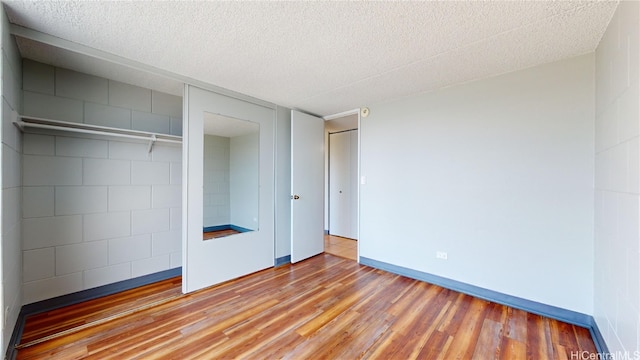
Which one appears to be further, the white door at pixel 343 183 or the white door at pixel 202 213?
the white door at pixel 343 183

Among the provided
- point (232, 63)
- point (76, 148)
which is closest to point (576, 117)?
point (232, 63)

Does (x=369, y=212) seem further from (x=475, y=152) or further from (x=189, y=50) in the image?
(x=189, y=50)

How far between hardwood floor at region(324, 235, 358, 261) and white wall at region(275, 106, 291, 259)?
2.91 ft

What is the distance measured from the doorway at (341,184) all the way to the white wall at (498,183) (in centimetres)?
162

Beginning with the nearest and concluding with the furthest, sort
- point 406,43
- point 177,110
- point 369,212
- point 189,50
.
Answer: point 406,43 < point 189,50 < point 177,110 < point 369,212

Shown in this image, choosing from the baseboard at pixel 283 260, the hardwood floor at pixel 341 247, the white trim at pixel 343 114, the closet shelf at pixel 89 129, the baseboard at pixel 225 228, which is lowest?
the hardwood floor at pixel 341 247

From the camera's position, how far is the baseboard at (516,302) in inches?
77.9

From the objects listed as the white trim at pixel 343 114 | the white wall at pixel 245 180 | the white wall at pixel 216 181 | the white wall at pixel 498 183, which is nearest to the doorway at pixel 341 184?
the white trim at pixel 343 114

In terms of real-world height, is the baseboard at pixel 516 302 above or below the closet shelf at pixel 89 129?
below

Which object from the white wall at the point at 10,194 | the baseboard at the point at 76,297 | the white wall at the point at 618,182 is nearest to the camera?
the white wall at the point at 618,182

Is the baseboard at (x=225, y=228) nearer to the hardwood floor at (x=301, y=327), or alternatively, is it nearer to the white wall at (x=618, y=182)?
the hardwood floor at (x=301, y=327)

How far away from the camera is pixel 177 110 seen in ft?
10.1

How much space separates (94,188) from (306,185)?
95.5 inches

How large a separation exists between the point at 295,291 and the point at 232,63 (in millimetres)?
2357
